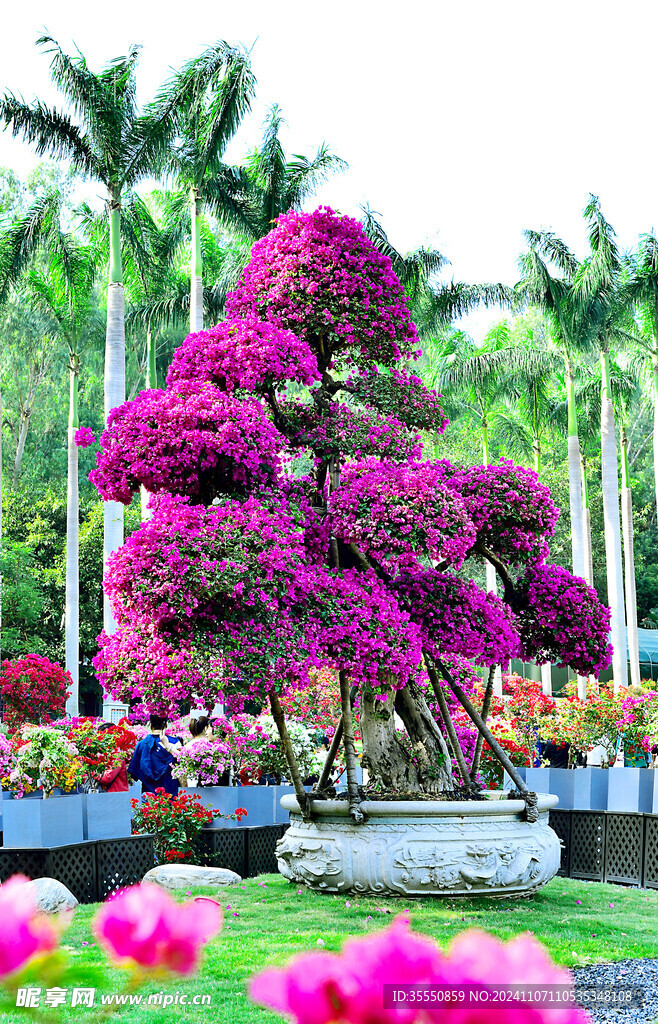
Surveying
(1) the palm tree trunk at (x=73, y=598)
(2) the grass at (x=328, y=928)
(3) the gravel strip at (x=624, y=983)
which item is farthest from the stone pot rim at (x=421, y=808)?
(1) the palm tree trunk at (x=73, y=598)

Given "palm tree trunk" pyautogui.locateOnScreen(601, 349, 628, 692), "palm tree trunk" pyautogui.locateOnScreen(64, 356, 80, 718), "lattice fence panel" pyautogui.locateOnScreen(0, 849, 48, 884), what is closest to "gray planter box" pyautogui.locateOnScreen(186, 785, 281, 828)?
"lattice fence panel" pyautogui.locateOnScreen(0, 849, 48, 884)

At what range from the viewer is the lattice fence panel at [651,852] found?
10312mm

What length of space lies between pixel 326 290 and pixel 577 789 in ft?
23.6

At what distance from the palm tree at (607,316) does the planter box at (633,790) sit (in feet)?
36.7

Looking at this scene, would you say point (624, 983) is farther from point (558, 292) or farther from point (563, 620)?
point (558, 292)

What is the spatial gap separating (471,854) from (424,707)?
1.61m

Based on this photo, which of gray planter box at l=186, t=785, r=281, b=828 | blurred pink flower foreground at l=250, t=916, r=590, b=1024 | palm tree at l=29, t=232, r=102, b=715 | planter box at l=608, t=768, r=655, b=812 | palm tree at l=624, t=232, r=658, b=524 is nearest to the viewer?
blurred pink flower foreground at l=250, t=916, r=590, b=1024

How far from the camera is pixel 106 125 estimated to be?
699 inches

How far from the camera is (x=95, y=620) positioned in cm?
3072

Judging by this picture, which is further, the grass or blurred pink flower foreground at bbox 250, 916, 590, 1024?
the grass

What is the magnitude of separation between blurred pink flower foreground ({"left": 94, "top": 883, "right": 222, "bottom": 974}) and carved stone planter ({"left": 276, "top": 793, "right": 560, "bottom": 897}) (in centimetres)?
692

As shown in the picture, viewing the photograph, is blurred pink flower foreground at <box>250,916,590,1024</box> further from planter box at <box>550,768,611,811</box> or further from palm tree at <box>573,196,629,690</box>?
palm tree at <box>573,196,629,690</box>

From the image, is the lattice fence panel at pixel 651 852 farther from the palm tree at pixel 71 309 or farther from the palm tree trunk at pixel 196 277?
the palm tree at pixel 71 309

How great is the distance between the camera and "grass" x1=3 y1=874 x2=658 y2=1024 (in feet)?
16.5
